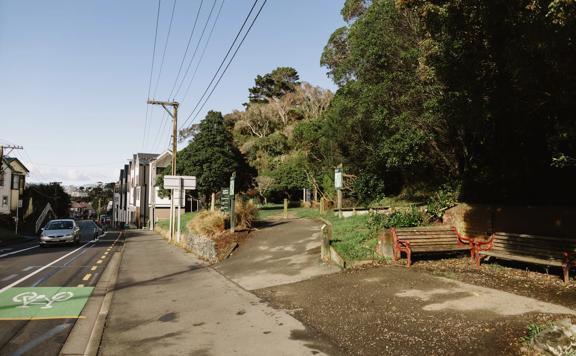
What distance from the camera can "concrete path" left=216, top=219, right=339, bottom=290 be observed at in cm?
1062

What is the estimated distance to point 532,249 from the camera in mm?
8898

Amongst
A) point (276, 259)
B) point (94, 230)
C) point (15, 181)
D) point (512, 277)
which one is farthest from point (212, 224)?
point (15, 181)

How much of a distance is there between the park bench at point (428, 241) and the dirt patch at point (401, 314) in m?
0.51

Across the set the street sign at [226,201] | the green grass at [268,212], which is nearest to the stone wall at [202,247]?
the street sign at [226,201]

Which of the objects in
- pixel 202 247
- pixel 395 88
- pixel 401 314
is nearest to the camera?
pixel 401 314

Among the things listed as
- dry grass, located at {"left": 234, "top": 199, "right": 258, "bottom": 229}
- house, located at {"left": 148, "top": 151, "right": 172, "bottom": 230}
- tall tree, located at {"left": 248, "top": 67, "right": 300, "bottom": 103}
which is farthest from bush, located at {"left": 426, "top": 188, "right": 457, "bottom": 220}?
tall tree, located at {"left": 248, "top": 67, "right": 300, "bottom": 103}

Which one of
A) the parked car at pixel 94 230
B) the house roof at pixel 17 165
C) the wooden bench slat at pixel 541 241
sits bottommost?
the parked car at pixel 94 230

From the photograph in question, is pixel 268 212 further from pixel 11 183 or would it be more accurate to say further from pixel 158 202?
pixel 11 183

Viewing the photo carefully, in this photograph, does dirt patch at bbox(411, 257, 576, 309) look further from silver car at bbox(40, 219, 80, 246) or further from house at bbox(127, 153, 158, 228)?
house at bbox(127, 153, 158, 228)

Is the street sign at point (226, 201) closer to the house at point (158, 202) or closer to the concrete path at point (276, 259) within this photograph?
the concrete path at point (276, 259)

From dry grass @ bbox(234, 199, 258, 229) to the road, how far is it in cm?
541

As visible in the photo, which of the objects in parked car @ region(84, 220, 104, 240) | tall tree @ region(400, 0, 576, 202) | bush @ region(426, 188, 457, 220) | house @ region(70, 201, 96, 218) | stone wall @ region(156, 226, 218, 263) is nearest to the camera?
tall tree @ region(400, 0, 576, 202)

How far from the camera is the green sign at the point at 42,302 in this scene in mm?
7886

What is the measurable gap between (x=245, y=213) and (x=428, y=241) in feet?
30.9
